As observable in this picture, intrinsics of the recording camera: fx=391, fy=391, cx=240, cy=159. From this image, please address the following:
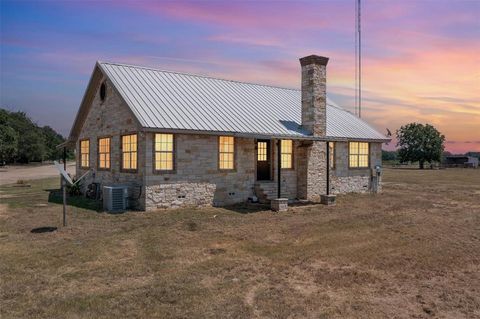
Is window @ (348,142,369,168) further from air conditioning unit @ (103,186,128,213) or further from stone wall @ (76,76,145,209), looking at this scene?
air conditioning unit @ (103,186,128,213)

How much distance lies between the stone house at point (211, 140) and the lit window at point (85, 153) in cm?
6

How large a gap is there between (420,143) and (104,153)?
76964mm

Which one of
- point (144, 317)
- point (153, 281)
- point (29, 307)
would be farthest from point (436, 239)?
point (29, 307)

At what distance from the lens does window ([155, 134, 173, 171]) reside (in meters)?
16.3

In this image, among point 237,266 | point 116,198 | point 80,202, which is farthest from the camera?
point 80,202

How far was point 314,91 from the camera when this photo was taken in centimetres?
1988

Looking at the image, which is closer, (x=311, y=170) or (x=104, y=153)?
(x=311, y=170)

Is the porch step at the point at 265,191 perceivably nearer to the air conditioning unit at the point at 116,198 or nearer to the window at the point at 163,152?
the window at the point at 163,152

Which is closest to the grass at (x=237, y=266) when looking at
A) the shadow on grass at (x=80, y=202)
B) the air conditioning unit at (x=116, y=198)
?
the air conditioning unit at (x=116, y=198)

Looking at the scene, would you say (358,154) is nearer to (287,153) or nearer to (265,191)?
(287,153)

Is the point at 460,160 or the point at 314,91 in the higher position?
the point at 314,91

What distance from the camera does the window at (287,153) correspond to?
20.3 meters

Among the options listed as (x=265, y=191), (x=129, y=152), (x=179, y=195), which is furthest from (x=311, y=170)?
(x=129, y=152)

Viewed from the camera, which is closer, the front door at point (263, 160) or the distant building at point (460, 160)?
the front door at point (263, 160)
